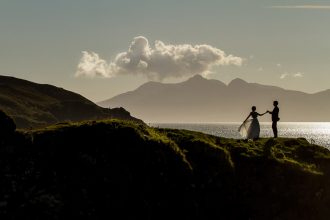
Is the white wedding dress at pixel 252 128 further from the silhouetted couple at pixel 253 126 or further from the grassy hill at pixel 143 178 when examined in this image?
the grassy hill at pixel 143 178

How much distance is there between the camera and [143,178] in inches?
959

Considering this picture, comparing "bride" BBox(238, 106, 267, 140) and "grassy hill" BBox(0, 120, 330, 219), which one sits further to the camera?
"bride" BBox(238, 106, 267, 140)

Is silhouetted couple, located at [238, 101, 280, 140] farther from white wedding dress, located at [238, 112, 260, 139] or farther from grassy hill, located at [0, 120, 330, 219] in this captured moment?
grassy hill, located at [0, 120, 330, 219]

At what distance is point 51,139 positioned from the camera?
2506 cm

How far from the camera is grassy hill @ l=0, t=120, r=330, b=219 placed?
2273 centimetres

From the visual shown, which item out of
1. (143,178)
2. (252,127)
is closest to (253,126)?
(252,127)

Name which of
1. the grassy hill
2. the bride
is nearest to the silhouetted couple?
the bride

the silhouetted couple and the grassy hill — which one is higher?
the silhouetted couple

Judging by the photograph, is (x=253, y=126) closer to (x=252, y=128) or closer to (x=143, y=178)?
(x=252, y=128)

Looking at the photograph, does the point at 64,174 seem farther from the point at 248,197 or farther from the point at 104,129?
the point at 248,197

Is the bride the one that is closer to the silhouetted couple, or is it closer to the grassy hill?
the silhouetted couple

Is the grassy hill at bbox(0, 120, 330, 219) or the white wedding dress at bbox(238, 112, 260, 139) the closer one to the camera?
the grassy hill at bbox(0, 120, 330, 219)

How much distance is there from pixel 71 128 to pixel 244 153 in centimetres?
1033

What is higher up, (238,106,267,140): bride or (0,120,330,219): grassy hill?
(238,106,267,140): bride
